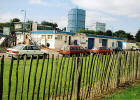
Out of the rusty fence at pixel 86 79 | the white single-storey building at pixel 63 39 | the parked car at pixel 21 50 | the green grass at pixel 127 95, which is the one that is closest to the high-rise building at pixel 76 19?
the white single-storey building at pixel 63 39

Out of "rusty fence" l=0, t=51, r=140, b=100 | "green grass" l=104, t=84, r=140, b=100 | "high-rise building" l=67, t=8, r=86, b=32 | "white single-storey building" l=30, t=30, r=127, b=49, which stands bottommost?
"green grass" l=104, t=84, r=140, b=100

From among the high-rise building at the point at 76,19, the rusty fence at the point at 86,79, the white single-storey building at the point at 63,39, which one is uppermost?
the high-rise building at the point at 76,19

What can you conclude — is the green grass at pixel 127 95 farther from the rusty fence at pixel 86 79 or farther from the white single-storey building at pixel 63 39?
the white single-storey building at pixel 63 39

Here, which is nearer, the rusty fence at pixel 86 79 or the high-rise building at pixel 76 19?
the rusty fence at pixel 86 79

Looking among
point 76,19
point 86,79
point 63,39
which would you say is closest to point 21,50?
point 86,79

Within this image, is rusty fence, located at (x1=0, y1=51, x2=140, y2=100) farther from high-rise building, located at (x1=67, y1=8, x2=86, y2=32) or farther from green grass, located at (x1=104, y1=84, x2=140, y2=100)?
high-rise building, located at (x1=67, y1=8, x2=86, y2=32)

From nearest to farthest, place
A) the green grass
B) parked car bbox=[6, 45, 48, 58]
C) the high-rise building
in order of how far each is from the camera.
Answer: the green grass → parked car bbox=[6, 45, 48, 58] → the high-rise building

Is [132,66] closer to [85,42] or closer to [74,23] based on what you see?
[85,42]

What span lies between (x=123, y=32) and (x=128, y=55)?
9216cm

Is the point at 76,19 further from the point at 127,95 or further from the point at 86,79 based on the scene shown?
the point at 86,79

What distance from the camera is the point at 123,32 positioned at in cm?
9488

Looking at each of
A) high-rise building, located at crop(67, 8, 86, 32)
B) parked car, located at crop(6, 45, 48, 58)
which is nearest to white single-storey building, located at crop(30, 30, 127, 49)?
parked car, located at crop(6, 45, 48, 58)

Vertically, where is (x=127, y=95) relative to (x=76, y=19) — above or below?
below

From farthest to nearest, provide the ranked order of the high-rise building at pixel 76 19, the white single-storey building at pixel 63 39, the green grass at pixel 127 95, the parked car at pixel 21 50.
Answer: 1. the high-rise building at pixel 76 19
2. the white single-storey building at pixel 63 39
3. the parked car at pixel 21 50
4. the green grass at pixel 127 95
